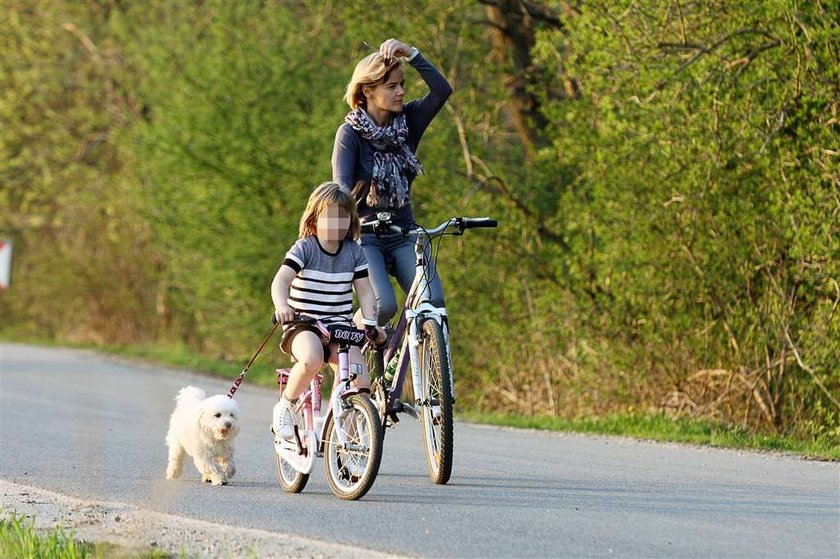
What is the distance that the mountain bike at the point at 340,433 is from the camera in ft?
25.6

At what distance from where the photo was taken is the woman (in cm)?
894

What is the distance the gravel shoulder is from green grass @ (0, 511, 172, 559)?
90 millimetres

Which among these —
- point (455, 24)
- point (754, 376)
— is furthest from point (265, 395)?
A: point (754, 376)

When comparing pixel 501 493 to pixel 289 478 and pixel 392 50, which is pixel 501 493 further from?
pixel 392 50

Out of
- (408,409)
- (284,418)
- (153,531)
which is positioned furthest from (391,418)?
(153,531)

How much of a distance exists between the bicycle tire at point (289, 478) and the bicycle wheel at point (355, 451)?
0.29 m

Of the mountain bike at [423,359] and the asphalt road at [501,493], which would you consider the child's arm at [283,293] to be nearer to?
the mountain bike at [423,359]

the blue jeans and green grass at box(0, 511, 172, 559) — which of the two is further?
the blue jeans

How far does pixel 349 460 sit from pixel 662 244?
7.89 metres

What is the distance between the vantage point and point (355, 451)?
7.91 metres

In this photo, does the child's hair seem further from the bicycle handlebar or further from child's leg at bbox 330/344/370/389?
child's leg at bbox 330/344/370/389

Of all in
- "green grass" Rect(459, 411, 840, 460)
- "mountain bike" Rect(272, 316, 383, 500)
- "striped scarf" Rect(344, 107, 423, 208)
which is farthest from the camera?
"green grass" Rect(459, 411, 840, 460)

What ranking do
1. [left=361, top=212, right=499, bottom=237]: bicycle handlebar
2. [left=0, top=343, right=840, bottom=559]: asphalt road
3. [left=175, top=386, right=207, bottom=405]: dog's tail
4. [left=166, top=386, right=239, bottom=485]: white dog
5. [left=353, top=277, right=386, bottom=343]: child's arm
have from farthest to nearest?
[left=175, top=386, right=207, bottom=405]: dog's tail, [left=166, top=386, right=239, bottom=485]: white dog, [left=361, top=212, right=499, bottom=237]: bicycle handlebar, [left=353, top=277, right=386, bottom=343]: child's arm, [left=0, top=343, right=840, bottom=559]: asphalt road

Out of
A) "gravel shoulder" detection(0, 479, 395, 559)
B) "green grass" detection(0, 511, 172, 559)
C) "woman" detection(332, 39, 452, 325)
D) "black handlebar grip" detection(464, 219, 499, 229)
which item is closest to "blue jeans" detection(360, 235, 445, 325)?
"woman" detection(332, 39, 452, 325)
